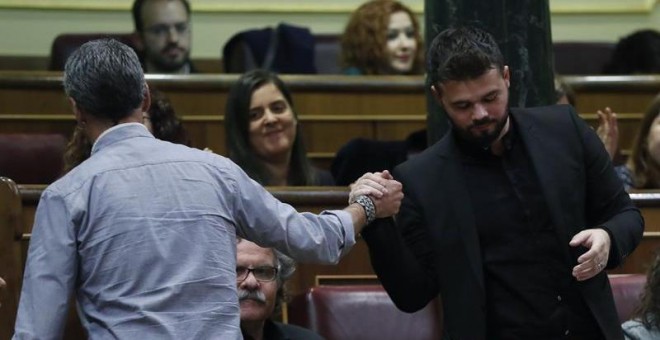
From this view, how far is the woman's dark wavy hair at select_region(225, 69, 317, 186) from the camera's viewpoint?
346 cm

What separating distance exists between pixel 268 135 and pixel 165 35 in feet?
3.42

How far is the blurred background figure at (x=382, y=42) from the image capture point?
4.36 m

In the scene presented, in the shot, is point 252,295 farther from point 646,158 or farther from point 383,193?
point 646,158

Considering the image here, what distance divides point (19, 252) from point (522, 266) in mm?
938

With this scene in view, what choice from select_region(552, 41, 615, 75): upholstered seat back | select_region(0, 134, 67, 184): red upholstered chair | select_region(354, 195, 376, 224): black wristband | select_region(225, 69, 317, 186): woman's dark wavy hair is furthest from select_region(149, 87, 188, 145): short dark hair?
select_region(552, 41, 615, 75): upholstered seat back

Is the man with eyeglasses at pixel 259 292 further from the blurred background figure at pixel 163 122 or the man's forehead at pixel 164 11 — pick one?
the man's forehead at pixel 164 11

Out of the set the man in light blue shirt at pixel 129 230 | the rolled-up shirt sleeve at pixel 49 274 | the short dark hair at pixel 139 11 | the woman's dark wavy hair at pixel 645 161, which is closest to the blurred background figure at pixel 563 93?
the woman's dark wavy hair at pixel 645 161

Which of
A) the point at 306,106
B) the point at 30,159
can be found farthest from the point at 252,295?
the point at 306,106

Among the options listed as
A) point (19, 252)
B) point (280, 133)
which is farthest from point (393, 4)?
point (19, 252)

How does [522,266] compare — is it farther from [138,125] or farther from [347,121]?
[347,121]

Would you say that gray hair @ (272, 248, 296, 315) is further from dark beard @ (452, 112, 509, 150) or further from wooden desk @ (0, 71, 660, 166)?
wooden desk @ (0, 71, 660, 166)

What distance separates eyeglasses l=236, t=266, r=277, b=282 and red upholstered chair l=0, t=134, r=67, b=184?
113cm

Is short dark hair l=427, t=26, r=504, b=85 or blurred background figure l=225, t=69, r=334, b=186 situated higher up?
short dark hair l=427, t=26, r=504, b=85

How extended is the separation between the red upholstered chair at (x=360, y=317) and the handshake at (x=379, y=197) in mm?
556
